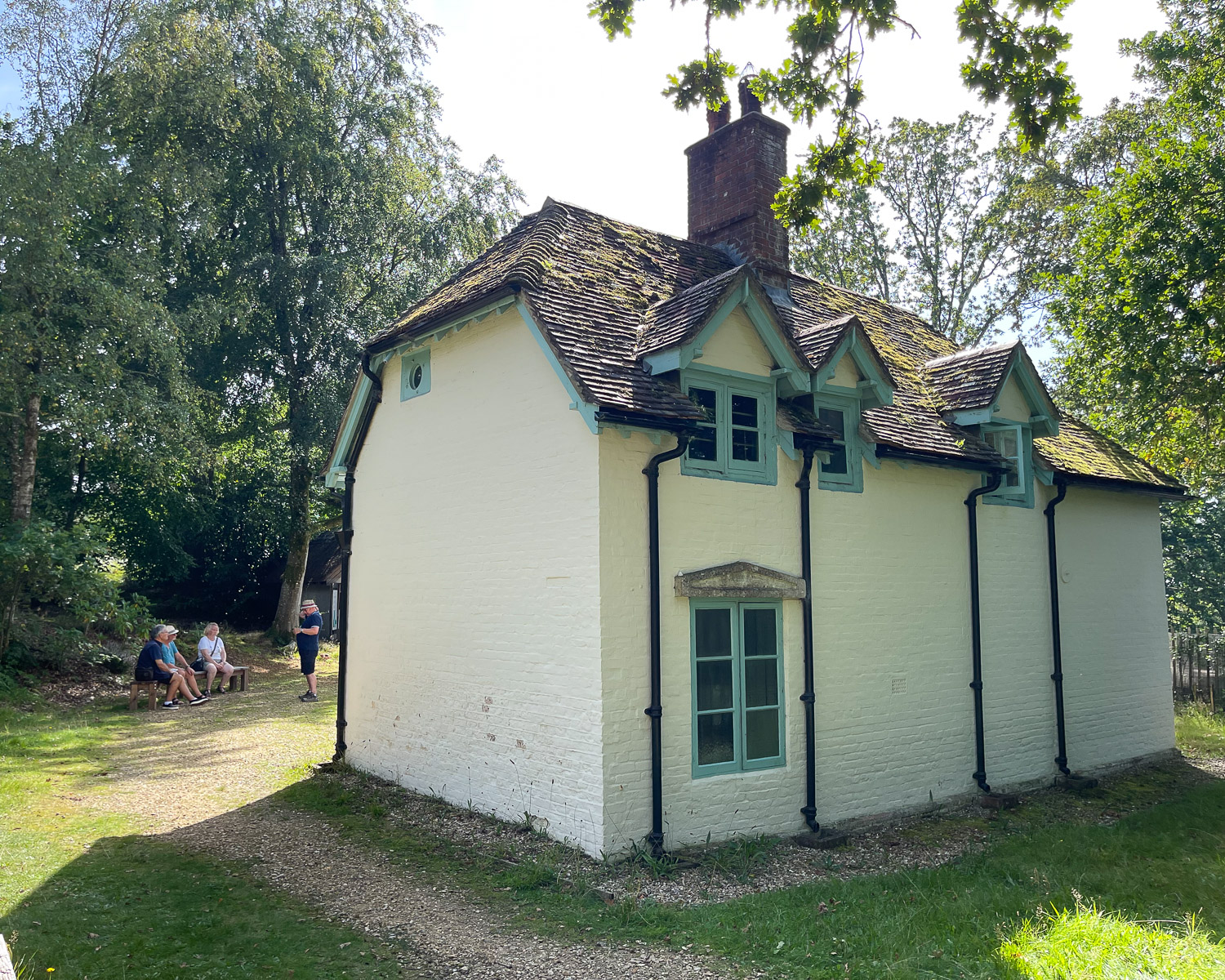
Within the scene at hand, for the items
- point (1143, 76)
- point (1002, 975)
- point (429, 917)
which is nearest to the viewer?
point (1002, 975)

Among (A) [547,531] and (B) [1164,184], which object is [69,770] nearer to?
(A) [547,531]

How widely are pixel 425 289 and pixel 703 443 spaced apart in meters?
19.0

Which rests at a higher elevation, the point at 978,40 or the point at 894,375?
the point at 978,40

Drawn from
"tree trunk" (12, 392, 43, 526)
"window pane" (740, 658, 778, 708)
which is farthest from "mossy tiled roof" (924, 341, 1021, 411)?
"tree trunk" (12, 392, 43, 526)

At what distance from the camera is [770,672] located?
9836 mm

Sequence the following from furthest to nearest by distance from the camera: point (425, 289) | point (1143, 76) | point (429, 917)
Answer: point (425, 289), point (1143, 76), point (429, 917)

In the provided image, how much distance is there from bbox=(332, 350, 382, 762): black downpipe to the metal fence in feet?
55.4

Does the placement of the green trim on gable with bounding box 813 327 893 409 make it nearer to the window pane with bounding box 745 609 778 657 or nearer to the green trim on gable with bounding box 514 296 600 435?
the window pane with bounding box 745 609 778 657

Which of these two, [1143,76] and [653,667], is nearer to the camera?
[653,667]

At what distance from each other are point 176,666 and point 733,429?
13.4m

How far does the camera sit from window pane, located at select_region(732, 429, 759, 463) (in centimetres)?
989

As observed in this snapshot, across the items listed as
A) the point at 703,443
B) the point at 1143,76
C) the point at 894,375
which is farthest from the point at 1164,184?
the point at 703,443

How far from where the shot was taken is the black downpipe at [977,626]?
38.8 feet

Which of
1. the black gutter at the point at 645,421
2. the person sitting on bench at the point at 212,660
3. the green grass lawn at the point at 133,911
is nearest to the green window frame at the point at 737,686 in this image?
the black gutter at the point at 645,421
